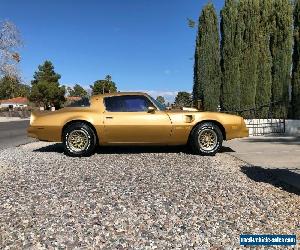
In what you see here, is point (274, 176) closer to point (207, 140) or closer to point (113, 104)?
point (207, 140)

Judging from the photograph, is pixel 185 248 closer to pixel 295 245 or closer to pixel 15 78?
pixel 295 245

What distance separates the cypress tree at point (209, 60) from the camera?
1994 centimetres

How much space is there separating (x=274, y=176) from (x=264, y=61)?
13375 millimetres

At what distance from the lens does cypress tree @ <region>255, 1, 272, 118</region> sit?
1898 centimetres

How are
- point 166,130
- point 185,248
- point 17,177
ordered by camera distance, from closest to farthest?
point 185,248 < point 17,177 < point 166,130

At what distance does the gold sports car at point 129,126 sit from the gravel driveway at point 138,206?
140cm

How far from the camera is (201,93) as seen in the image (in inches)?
795

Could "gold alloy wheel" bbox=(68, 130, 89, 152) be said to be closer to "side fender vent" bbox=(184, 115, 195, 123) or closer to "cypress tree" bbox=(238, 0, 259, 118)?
"side fender vent" bbox=(184, 115, 195, 123)

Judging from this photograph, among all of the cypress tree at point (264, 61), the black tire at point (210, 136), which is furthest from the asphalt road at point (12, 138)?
the cypress tree at point (264, 61)

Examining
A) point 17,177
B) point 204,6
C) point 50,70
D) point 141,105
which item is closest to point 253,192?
point 17,177

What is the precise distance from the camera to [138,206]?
4.87 metres

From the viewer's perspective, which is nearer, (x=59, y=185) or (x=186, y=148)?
(x=59, y=185)

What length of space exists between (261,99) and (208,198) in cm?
1469

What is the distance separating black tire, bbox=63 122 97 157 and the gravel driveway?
1.26m
